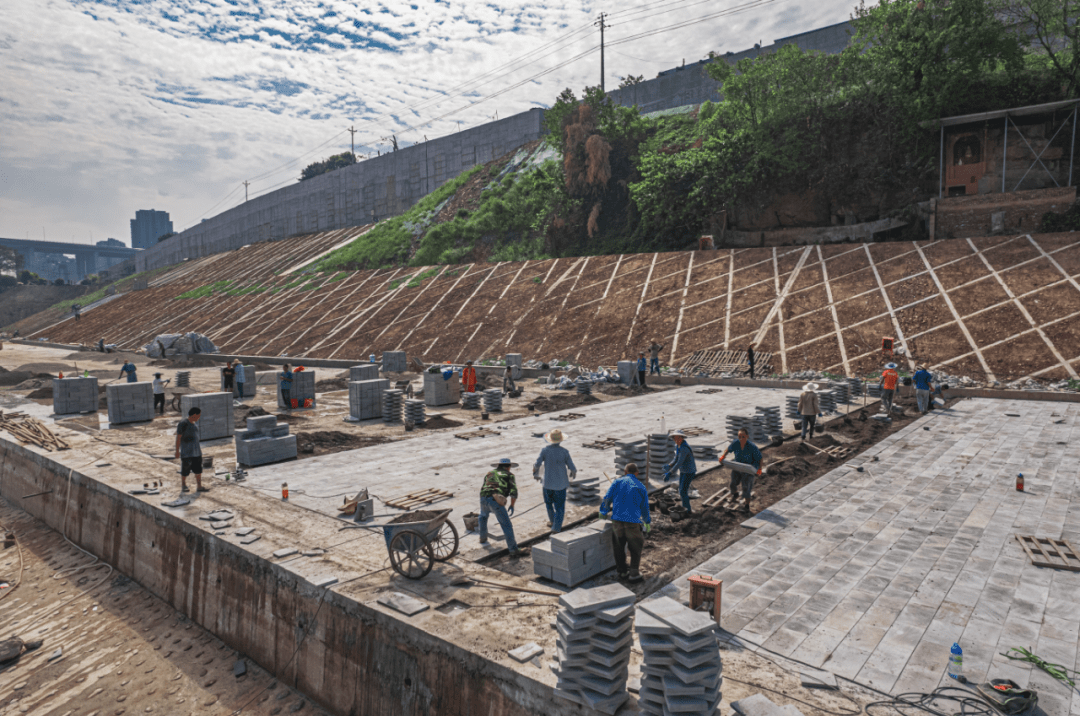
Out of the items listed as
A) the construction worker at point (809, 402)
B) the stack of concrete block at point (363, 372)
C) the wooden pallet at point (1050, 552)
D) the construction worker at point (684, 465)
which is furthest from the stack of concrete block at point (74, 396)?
the wooden pallet at point (1050, 552)

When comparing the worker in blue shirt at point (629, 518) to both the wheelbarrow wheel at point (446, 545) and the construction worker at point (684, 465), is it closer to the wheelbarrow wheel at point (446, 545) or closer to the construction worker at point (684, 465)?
the wheelbarrow wheel at point (446, 545)

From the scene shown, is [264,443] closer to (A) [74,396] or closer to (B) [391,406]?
(B) [391,406]

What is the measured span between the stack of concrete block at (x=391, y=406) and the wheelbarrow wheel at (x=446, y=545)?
33.9ft

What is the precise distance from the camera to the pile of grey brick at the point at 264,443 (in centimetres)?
1295

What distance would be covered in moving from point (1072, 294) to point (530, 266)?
28219 millimetres

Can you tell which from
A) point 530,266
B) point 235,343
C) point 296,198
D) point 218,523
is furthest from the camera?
point 296,198

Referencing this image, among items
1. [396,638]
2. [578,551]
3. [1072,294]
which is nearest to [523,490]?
[578,551]

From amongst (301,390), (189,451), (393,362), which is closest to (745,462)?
(189,451)

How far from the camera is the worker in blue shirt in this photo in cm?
709

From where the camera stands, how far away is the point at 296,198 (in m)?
77.1

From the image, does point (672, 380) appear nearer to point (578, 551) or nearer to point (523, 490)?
point (523, 490)

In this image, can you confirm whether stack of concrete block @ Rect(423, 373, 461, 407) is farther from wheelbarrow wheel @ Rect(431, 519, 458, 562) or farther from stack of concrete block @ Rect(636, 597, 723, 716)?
stack of concrete block @ Rect(636, 597, 723, 716)

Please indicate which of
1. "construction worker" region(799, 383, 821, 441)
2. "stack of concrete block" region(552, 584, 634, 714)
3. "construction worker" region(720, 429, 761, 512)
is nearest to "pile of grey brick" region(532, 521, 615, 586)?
"stack of concrete block" region(552, 584, 634, 714)

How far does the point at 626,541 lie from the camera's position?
725 centimetres
